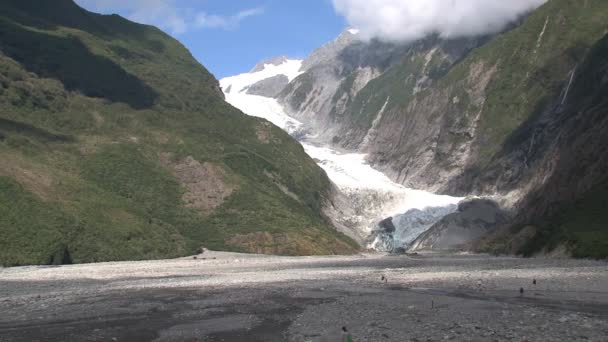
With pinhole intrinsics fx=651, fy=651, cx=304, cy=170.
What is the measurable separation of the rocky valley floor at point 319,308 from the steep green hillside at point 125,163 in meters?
27.4

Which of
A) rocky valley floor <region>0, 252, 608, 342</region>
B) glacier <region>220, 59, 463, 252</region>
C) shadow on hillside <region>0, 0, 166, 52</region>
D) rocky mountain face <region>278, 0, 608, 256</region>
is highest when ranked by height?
shadow on hillside <region>0, 0, 166, 52</region>

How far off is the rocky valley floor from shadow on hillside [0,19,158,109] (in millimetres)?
84770

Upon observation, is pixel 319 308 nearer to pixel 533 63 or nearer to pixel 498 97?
pixel 533 63

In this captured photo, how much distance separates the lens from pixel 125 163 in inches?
4072

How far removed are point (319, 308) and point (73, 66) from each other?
372 ft

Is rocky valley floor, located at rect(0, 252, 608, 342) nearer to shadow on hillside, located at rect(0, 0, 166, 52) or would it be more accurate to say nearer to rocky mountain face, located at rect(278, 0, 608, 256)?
rocky mountain face, located at rect(278, 0, 608, 256)

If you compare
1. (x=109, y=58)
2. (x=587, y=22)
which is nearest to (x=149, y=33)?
(x=109, y=58)

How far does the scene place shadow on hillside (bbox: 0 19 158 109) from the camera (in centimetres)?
12338

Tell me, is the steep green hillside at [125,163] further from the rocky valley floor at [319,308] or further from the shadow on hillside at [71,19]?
the rocky valley floor at [319,308]

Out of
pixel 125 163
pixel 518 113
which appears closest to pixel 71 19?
pixel 125 163

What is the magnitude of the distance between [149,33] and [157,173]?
324 ft

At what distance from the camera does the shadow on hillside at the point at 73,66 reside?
4857 inches

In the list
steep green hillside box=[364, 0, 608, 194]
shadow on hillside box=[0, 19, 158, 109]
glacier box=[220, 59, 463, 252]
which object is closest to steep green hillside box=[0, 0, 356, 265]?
shadow on hillside box=[0, 19, 158, 109]

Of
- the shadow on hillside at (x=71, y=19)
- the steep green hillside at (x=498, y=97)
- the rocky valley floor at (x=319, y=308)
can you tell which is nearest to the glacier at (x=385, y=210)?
the steep green hillside at (x=498, y=97)
